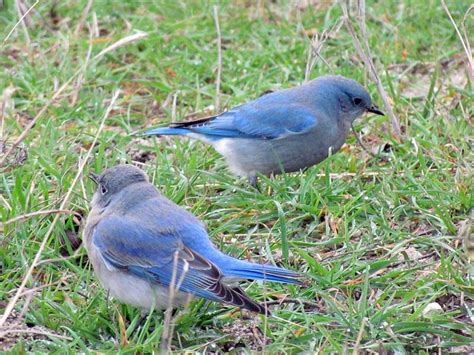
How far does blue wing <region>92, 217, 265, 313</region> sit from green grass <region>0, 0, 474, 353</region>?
8.7 inches

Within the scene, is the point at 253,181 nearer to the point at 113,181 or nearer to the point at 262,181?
the point at 262,181

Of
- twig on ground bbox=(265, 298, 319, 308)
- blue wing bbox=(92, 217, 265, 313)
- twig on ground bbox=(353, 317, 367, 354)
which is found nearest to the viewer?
twig on ground bbox=(353, 317, 367, 354)

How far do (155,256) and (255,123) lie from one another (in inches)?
83.9

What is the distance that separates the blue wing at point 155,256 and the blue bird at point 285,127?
165cm

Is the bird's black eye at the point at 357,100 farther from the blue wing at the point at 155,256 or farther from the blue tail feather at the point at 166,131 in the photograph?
the blue wing at the point at 155,256

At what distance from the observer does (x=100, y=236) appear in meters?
4.82

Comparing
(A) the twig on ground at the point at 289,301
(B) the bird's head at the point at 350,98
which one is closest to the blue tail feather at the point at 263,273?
(A) the twig on ground at the point at 289,301

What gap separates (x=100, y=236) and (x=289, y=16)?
4112 millimetres

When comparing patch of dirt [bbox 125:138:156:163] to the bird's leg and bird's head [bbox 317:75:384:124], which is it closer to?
the bird's leg

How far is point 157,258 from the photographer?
4621 mm

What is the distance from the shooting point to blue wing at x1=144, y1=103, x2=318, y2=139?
6.47 meters

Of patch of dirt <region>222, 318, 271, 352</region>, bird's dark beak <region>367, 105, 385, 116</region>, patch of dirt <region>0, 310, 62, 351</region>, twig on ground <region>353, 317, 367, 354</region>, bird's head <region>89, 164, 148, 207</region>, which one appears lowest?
bird's dark beak <region>367, 105, 385, 116</region>

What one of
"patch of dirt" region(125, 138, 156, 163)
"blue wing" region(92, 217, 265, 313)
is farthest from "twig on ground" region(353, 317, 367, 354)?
"patch of dirt" region(125, 138, 156, 163)

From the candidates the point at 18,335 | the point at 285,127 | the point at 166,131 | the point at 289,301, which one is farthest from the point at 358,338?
the point at 166,131
